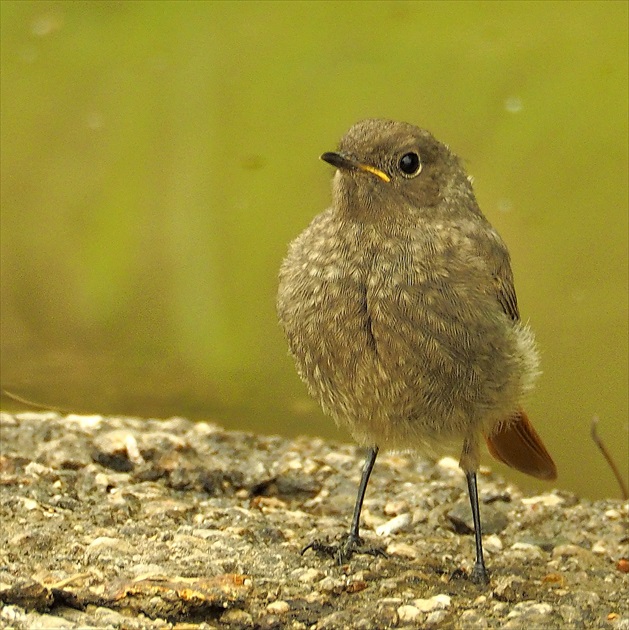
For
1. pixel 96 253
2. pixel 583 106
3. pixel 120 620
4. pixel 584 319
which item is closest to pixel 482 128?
pixel 583 106

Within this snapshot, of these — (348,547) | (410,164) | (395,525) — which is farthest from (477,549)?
(410,164)

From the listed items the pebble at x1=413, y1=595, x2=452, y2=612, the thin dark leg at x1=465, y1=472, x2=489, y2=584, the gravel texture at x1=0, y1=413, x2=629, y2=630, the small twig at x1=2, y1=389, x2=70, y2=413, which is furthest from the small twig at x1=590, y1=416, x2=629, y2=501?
the small twig at x1=2, y1=389, x2=70, y2=413

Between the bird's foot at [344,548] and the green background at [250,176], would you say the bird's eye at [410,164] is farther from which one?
the bird's foot at [344,548]

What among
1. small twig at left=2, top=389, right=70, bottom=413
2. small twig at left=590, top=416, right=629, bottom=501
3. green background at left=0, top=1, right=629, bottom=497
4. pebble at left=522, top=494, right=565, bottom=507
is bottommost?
pebble at left=522, top=494, right=565, bottom=507

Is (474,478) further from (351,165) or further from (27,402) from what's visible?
(27,402)

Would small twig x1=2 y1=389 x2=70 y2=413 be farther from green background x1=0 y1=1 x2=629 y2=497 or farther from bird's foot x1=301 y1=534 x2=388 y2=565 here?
bird's foot x1=301 y1=534 x2=388 y2=565

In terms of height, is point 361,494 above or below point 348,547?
above
